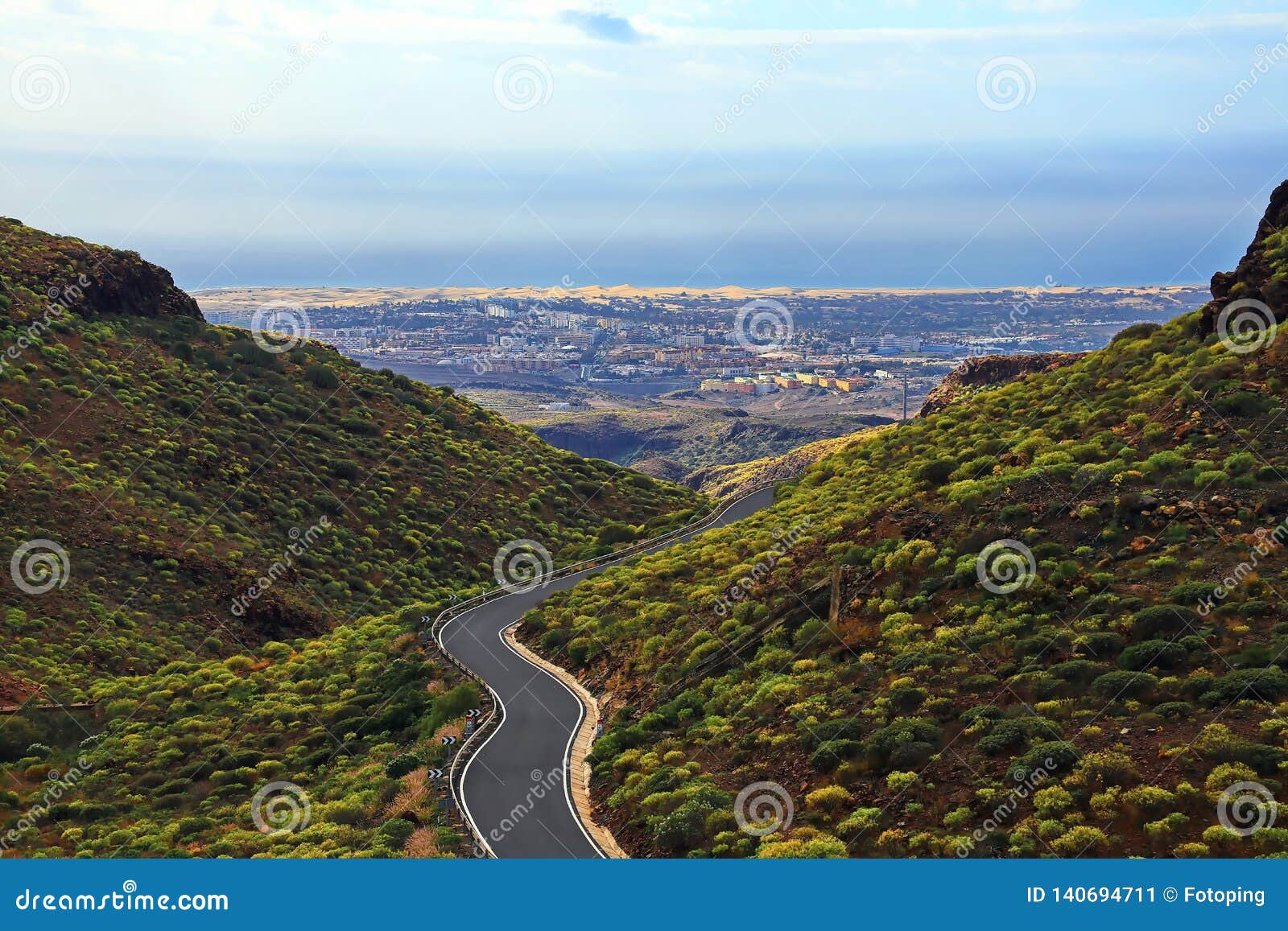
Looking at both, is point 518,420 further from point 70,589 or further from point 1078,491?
point 1078,491

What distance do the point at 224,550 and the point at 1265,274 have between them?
1551 inches

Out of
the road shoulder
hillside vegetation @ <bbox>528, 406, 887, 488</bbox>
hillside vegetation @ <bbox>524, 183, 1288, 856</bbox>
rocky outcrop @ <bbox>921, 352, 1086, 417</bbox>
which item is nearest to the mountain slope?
the road shoulder

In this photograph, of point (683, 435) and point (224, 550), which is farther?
point (683, 435)

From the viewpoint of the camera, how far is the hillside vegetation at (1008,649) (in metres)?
17.7

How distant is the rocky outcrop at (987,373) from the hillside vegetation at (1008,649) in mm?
27485

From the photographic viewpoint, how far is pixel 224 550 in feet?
154

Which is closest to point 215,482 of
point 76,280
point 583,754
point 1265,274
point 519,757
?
point 76,280

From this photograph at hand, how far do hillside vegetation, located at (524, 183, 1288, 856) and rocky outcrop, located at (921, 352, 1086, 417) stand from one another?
27.5 meters

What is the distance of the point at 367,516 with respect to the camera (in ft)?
185

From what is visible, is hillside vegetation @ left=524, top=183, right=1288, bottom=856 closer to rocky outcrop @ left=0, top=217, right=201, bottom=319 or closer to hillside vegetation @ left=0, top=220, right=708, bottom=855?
hillside vegetation @ left=0, top=220, right=708, bottom=855

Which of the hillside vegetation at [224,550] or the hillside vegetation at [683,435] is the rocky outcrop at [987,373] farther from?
the hillside vegetation at [683,435]

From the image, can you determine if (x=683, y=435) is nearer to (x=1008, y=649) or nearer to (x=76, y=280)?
(x=76, y=280)

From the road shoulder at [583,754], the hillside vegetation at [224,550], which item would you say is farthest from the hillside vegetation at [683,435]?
the road shoulder at [583,754]

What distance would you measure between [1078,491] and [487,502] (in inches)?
1579
